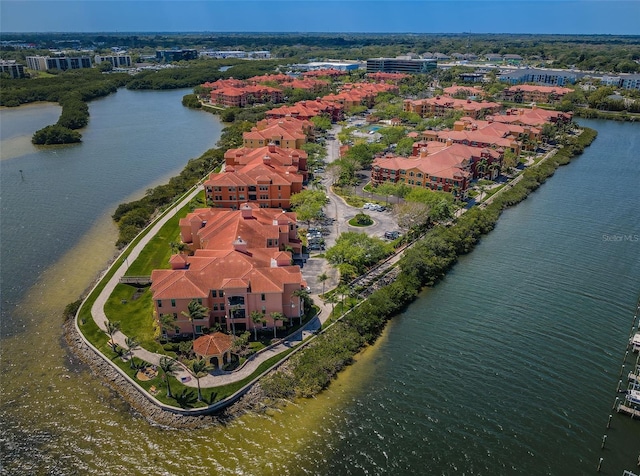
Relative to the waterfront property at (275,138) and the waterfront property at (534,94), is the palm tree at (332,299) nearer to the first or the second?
the waterfront property at (275,138)

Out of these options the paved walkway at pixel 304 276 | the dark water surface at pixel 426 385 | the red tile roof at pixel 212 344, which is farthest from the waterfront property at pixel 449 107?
the red tile roof at pixel 212 344

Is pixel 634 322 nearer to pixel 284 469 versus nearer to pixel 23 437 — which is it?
pixel 284 469

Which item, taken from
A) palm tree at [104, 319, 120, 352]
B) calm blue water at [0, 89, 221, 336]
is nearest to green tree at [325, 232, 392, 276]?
palm tree at [104, 319, 120, 352]

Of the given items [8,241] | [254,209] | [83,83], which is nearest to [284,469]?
[254,209]

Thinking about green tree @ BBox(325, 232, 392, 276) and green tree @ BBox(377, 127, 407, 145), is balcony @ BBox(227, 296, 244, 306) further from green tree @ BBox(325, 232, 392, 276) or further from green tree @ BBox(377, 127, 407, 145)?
green tree @ BBox(377, 127, 407, 145)

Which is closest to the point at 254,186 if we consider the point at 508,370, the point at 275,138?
the point at 275,138

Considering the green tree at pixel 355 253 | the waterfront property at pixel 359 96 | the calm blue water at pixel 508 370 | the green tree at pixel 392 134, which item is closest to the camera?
the calm blue water at pixel 508 370
